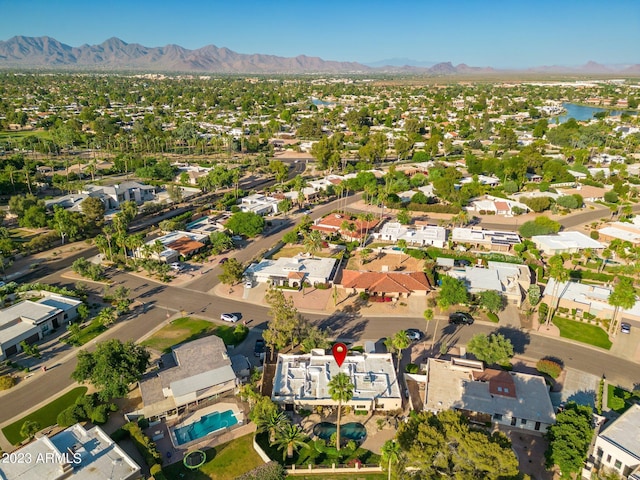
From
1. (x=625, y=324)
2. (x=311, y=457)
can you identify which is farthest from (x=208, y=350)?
(x=625, y=324)

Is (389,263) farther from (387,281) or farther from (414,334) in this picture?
(414,334)

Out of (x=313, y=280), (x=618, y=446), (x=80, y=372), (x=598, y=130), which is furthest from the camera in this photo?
(x=598, y=130)

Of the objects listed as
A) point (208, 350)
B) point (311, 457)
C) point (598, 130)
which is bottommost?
point (311, 457)

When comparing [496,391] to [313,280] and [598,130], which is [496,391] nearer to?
[313,280]

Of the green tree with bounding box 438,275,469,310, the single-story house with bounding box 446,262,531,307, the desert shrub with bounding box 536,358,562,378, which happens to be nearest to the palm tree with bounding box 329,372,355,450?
the desert shrub with bounding box 536,358,562,378

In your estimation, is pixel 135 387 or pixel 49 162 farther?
pixel 49 162
